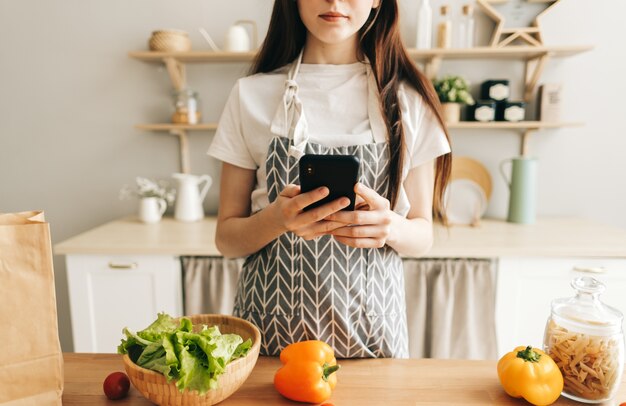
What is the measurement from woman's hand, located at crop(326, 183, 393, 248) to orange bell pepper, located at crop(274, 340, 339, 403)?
20 centimetres

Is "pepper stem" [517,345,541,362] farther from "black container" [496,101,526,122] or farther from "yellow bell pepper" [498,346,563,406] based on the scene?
"black container" [496,101,526,122]

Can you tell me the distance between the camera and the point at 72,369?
0.80 meters

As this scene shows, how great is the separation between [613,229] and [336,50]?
1.63 meters

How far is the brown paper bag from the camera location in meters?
0.55

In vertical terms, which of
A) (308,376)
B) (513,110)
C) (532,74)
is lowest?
(308,376)

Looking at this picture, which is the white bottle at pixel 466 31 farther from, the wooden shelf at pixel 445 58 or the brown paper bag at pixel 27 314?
the brown paper bag at pixel 27 314

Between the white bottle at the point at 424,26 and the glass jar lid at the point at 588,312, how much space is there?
154 cm

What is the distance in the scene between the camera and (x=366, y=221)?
2.51 ft

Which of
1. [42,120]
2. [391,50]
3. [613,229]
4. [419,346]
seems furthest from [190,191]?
[613,229]

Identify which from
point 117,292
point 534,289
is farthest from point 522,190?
point 117,292

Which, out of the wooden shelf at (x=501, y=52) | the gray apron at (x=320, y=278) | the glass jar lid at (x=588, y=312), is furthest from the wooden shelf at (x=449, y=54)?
the glass jar lid at (x=588, y=312)

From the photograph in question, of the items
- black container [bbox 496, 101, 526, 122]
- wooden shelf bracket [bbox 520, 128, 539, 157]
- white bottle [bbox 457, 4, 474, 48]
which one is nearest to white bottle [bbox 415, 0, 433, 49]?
white bottle [bbox 457, 4, 474, 48]

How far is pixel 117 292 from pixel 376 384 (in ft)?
4.34

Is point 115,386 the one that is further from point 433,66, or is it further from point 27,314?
point 433,66
